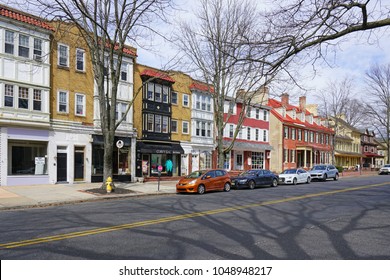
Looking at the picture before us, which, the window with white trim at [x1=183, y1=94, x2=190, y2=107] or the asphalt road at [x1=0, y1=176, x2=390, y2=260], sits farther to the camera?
the window with white trim at [x1=183, y1=94, x2=190, y2=107]

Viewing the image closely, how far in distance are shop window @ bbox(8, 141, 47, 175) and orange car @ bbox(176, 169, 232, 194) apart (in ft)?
30.4

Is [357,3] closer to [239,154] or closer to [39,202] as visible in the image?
[39,202]

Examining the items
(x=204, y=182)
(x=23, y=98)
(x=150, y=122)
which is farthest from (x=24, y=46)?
(x=204, y=182)

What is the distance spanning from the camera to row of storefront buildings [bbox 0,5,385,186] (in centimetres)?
2123

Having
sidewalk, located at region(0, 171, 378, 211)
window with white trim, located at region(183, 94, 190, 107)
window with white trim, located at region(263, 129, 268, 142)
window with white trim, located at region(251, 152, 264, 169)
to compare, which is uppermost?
window with white trim, located at region(183, 94, 190, 107)

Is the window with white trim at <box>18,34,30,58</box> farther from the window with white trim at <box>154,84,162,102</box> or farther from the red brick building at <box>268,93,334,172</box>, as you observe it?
the red brick building at <box>268,93,334,172</box>

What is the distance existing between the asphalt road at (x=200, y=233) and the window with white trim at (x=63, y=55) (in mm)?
14315

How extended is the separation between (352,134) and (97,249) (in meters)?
75.2

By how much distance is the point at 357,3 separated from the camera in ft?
27.2

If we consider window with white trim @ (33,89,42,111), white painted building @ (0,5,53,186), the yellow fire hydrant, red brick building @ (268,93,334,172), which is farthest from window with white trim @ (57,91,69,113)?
red brick building @ (268,93,334,172)

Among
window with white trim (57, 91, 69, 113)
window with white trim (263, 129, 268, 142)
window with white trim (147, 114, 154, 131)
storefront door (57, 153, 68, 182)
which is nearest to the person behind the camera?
storefront door (57, 153, 68, 182)

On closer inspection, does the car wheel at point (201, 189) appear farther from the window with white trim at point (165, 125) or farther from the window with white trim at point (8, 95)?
the window with white trim at point (8, 95)

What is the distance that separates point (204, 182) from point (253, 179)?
4937mm

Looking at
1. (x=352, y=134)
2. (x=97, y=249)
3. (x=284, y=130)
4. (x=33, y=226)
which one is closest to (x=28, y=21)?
(x=33, y=226)
